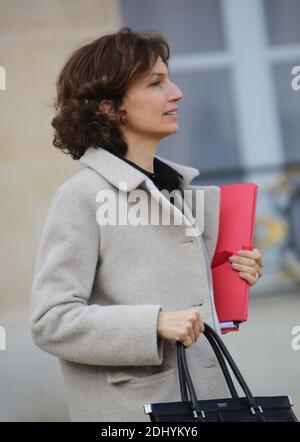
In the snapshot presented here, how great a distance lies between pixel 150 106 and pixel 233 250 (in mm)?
442

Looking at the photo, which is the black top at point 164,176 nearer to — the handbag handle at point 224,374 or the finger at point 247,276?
the finger at point 247,276

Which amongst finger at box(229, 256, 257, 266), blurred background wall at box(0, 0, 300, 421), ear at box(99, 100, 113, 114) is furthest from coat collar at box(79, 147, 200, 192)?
blurred background wall at box(0, 0, 300, 421)

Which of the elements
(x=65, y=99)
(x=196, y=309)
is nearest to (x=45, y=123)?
(x=65, y=99)

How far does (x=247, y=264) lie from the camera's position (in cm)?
306

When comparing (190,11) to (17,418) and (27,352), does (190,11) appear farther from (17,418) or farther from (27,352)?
(17,418)

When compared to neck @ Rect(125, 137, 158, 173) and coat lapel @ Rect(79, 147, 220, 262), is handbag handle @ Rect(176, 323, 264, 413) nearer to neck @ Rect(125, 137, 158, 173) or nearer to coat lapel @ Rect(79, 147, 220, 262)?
coat lapel @ Rect(79, 147, 220, 262)

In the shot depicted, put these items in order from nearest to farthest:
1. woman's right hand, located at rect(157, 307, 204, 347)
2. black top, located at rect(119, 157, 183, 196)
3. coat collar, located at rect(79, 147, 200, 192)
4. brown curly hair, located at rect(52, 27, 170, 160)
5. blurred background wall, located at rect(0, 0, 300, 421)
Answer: woman's right hand, located at rect(157, 307, 204, 347)
coat collar, located at rect(79, 147, 200, 192)
brown curly hair, located at rect(52, 27, 170, 160)
black top, located at rect(119, 157, 183, 196)
blurred background wall, located at rect(0, 0, 300, 421)

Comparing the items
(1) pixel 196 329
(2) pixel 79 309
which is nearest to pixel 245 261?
(1) pixel 196 329

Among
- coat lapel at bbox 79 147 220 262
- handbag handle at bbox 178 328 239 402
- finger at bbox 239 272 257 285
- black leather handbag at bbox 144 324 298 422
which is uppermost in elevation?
coat lapel at bbox 79 147 220 262

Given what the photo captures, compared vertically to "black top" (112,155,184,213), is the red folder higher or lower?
lower

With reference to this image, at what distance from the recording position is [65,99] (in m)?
3.13

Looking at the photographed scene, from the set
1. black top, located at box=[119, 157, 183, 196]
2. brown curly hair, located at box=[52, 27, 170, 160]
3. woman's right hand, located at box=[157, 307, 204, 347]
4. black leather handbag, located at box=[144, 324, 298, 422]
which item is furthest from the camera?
black top, located at box=[119, 157, 183, 196]

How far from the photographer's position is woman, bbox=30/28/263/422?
9.09ft
